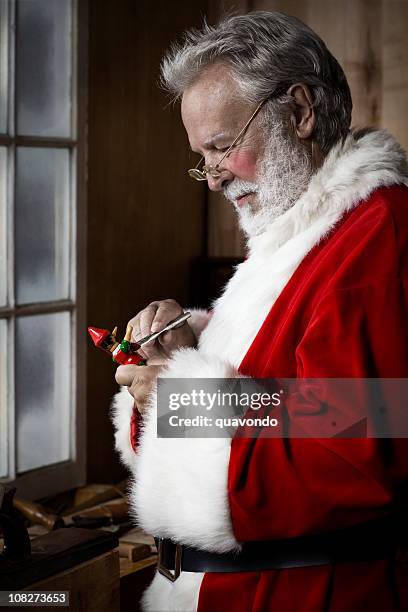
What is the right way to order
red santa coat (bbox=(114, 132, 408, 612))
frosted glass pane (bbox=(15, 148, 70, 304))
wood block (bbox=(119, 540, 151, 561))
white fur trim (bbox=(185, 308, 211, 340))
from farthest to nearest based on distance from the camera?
frosted glass pane (bbox=(15, 148, 70, 304))
wood block (bbox=(119, 540, 151, 561))
white fur trim (bbox=(185, 308, 211, 340))
red santa coat (bbox=(114, 132, 408, 612))

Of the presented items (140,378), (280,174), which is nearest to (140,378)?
(140,378)

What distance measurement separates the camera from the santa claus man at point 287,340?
3.65 ft

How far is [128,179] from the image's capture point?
2.57 m

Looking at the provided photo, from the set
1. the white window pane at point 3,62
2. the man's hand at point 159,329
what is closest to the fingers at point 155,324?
the man's hand at point 159,329

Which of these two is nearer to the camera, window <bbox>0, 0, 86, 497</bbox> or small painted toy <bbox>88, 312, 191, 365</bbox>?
small painted toy <bbox>88, 312, 191, 365</bbox>

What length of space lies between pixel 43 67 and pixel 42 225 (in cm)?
48

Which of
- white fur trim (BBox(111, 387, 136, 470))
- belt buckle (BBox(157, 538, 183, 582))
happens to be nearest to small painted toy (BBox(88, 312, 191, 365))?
white fur trim (BBox(111, 387, 136, 470))

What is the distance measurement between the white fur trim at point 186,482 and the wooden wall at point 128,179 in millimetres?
1222

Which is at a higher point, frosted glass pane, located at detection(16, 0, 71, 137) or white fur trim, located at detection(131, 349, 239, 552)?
frosted glass pane, located at detection(16, 0, 71, 137)

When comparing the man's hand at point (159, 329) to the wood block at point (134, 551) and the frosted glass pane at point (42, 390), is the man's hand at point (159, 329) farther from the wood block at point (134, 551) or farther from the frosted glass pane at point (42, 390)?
the frosted glass pane at point (42, 390)

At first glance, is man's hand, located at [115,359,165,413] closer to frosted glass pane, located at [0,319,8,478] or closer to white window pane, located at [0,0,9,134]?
frosted glass pane, located at [0,319,8,478]

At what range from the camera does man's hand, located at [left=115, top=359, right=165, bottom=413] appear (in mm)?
1338

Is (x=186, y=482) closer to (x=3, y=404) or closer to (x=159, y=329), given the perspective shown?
(x=159, y=329)

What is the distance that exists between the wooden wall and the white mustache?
1.07 m
